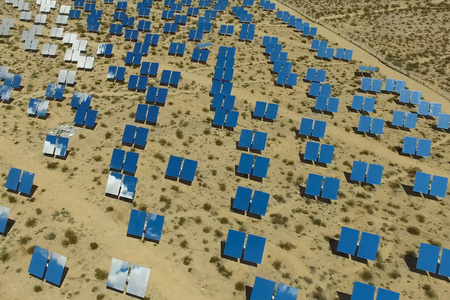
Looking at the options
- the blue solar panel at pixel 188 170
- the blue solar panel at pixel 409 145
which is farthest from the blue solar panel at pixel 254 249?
the blue solar panel at pixel 409 145

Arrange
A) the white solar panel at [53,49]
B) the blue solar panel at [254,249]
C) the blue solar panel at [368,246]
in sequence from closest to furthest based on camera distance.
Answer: the blue solar panel at [254,249], the blue solar panel at [368,246], the white solar panel at [53,49]

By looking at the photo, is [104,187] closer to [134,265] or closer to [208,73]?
[134,265]

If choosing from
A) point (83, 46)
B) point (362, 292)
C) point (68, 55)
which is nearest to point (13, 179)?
point (68, 55)

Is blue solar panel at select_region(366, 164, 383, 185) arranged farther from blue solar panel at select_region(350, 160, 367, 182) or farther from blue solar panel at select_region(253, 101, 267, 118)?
blue solar panel at select_region(253, 101, 267, 118)

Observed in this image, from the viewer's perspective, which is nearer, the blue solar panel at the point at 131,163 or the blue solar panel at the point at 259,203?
the blue solar panel at the point at 259,203

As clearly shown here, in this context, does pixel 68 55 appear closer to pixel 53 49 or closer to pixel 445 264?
pixel 53 49

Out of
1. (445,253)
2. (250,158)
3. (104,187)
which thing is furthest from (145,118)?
(445,253)

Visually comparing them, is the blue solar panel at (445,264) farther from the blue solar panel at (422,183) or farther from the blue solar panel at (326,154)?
the blue solar panel at (326,154)
